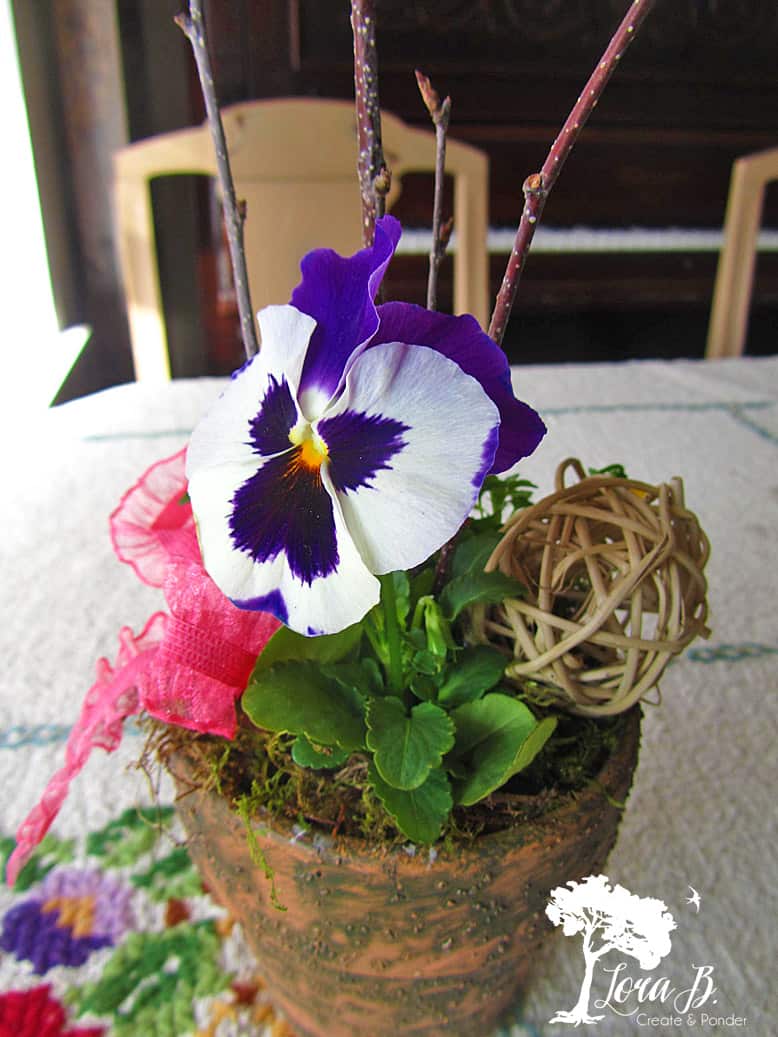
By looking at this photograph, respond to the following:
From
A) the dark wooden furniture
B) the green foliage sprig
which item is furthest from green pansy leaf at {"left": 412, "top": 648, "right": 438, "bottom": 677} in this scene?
the dark wooden furniture

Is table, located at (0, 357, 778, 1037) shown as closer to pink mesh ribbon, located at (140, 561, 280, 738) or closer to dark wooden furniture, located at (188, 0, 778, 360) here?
pink mesh ribbon, located at (140, 561, 280, 738)

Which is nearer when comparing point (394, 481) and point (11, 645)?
point (394, 481)

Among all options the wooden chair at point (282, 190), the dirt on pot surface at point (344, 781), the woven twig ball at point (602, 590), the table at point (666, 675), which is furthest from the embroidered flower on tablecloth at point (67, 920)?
the wooden chair at point (282, 190)

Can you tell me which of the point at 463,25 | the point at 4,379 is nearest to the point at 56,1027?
the point at 4,379

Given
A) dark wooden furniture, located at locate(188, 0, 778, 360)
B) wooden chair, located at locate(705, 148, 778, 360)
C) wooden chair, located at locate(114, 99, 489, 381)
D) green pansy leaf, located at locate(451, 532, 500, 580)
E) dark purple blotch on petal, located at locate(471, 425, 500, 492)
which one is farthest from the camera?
dark wooden furniture, located at locate(188, 0, 778, 360)

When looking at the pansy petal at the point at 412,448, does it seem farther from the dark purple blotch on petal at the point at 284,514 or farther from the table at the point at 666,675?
the table at the point at 666,675

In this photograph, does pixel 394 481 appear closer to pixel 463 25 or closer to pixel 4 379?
pixel 4 379
